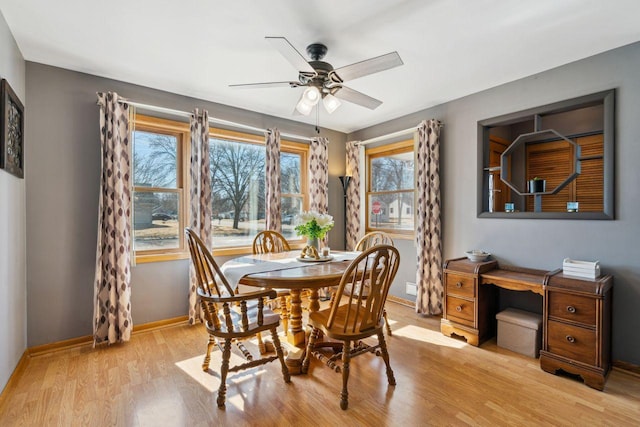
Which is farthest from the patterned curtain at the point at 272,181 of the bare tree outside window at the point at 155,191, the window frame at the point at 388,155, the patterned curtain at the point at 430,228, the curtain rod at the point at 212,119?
the patterned curtain at the point at 430,228

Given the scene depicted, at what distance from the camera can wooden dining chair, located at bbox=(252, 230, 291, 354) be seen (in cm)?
272

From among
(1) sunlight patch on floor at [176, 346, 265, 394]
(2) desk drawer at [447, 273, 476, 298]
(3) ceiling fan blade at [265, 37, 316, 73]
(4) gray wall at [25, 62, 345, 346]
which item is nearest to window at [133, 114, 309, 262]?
(4) gray wall at [25, 62, 345, 346]

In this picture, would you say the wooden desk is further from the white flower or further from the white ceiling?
the white ceiling

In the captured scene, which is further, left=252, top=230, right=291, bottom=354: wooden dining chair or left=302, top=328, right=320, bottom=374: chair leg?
left=252, top=230, right=291, bottom=354: wooden dining chair

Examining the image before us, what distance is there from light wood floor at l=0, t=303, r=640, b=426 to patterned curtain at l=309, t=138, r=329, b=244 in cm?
225

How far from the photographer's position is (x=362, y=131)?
15.3 feet

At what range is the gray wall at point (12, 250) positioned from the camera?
1.99 metres

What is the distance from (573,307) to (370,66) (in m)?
2.31

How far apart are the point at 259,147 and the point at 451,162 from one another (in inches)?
95.5

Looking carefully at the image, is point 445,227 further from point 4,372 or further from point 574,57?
point 4,372

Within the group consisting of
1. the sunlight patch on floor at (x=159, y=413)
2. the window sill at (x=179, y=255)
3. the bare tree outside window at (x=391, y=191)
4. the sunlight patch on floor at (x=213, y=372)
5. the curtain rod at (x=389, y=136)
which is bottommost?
the sunlight patch on floor at (x=159, y=413)

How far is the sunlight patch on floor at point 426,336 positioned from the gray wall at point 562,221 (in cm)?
95

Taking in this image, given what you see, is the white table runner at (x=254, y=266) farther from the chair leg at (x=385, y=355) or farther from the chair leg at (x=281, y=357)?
the chair leg at (x=385, y=355)

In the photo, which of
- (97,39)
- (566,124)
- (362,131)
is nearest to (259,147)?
(362,131)
